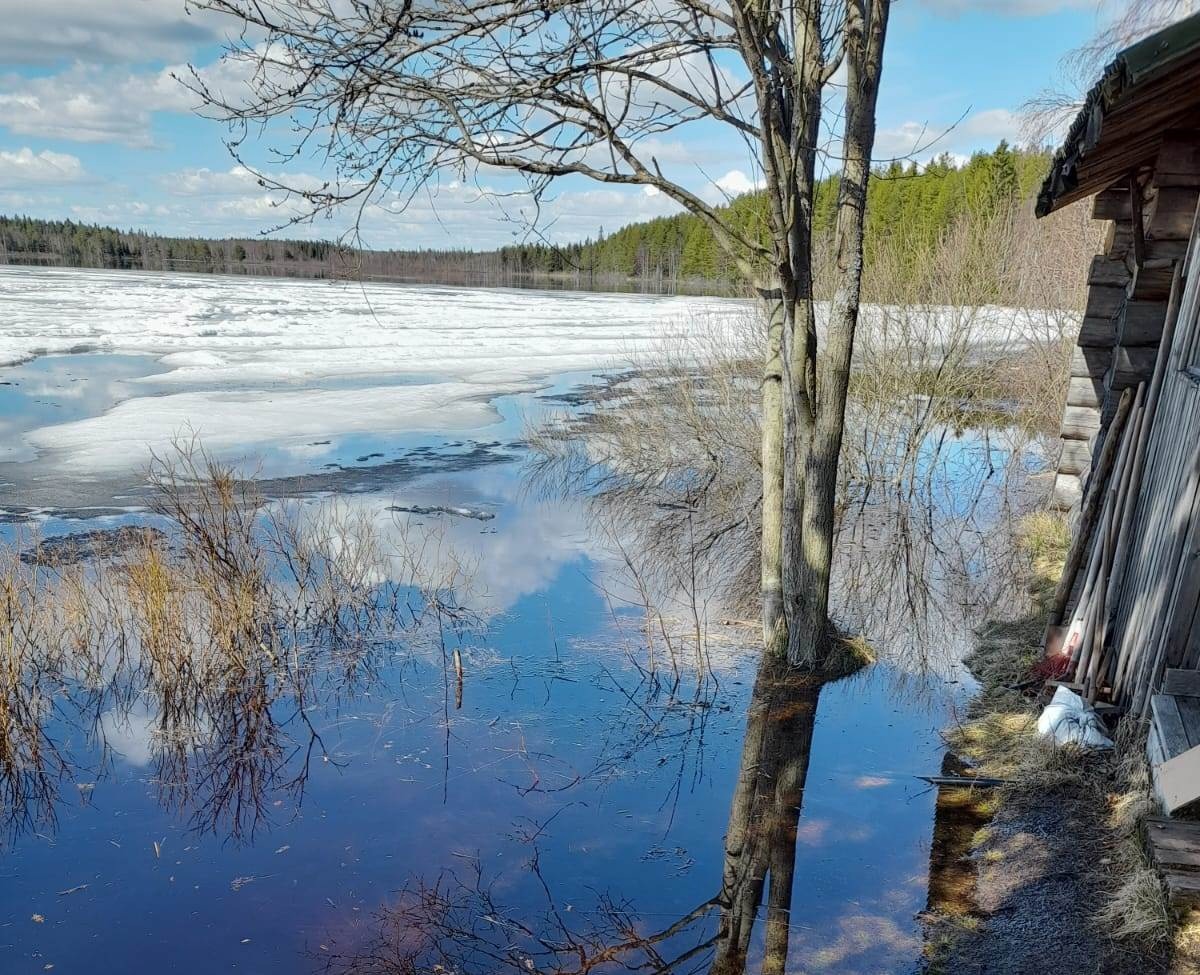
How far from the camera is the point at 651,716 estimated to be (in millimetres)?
8352

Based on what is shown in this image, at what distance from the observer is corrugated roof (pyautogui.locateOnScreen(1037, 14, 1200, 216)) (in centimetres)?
404

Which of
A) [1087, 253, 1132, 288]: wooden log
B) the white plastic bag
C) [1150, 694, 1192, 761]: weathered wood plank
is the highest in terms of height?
[1087, 253, 1132, 288]: wooden log

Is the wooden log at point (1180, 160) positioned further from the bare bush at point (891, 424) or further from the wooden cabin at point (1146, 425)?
the bare bush at point (891, 424)

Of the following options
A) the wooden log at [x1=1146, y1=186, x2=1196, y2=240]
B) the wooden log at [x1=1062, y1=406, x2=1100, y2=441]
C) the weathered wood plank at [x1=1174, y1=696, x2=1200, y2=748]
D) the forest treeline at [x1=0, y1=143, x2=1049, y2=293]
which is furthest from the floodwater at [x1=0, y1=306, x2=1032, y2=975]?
the forest treeline at [x1=0, y1=143, x2=1049, y2=293]

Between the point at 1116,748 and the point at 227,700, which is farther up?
the point at 1116,748

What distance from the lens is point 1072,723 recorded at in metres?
6.38

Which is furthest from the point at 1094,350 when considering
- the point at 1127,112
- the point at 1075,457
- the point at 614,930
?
the point at 614,930

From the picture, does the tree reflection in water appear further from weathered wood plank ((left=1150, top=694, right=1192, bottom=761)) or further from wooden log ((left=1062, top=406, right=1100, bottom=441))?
wooden log ((left=1062, top=406, right=1100, bottom=441))

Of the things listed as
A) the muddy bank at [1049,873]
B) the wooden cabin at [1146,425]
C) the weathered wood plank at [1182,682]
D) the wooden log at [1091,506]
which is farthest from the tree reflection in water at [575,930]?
the wooden log at [1091,506]

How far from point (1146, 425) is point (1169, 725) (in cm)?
252

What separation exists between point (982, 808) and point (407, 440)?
13962 millimetres

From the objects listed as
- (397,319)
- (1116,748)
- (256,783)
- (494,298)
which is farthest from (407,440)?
(494,298)

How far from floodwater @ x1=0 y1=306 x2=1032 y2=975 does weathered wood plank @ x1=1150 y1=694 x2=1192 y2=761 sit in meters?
1.63

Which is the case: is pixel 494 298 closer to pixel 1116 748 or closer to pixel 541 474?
pixel 541 474
